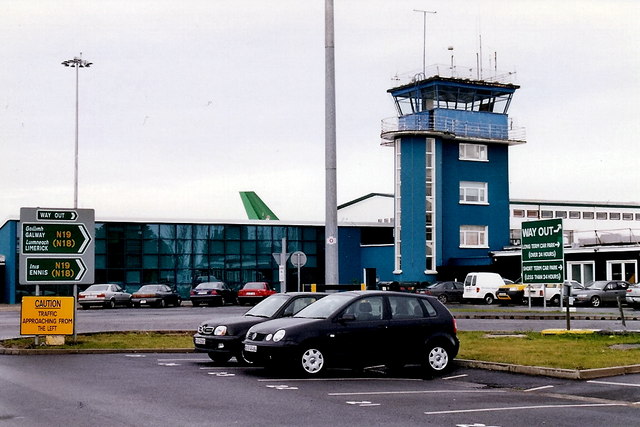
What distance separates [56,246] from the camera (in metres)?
23.2

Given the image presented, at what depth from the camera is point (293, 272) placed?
229ft

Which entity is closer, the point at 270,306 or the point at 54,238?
the point at 270,306

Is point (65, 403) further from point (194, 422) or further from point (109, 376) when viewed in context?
point (109, 376)

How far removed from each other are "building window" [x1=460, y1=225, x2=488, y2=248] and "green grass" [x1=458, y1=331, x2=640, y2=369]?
42138mm

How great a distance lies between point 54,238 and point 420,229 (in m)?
42.7

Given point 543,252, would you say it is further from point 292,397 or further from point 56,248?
point 292,397

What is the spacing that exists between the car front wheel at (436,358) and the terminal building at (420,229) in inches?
1762

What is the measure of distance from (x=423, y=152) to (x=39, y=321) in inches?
1726

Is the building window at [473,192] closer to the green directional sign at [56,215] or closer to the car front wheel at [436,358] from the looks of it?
the green directional sign at [56,215]

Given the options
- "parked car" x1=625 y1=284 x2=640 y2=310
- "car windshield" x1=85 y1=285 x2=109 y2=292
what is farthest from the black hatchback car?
"car windshield" x1=85 y1=285 x2=109 y2=292

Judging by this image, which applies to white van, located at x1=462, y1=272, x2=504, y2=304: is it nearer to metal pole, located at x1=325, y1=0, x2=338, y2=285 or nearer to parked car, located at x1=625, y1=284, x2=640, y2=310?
parked car, located at x1=625, y1=284, x2=640, y2=310

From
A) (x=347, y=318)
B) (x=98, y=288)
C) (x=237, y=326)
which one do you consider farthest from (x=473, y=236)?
(x=347, y=318)

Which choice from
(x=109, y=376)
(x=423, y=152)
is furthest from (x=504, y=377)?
(x=423, y=152)

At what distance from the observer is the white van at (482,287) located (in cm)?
5559
